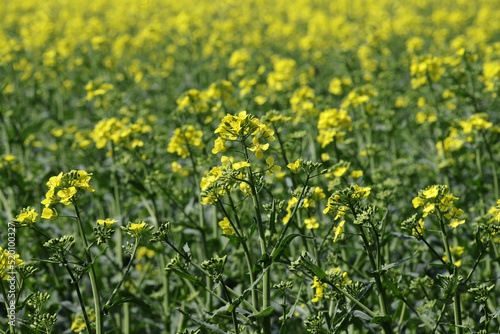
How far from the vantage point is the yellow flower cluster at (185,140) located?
4.31 m

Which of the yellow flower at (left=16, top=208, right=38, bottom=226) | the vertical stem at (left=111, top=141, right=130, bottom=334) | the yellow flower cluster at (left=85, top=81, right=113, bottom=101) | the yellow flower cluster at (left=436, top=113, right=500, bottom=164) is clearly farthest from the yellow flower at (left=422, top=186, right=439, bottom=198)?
the yellow flower cluster at (left=85, top=81, right=113, bottom=101)

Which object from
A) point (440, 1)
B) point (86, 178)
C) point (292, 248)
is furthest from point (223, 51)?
point (440, 1)

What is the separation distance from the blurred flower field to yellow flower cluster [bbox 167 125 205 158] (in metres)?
0.01

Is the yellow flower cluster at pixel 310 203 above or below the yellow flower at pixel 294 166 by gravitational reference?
below

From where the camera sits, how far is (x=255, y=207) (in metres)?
2.57

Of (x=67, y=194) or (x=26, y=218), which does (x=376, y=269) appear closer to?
(x=67, y=194)

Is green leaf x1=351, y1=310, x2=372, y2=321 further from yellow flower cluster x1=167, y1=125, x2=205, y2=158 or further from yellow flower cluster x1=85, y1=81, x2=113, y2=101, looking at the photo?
yellow flower cluster x1=85, y1=81, x2=113, y2=101

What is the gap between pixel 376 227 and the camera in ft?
8.51

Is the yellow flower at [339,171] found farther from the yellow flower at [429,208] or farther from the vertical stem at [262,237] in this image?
the vertical stem at [262,237]

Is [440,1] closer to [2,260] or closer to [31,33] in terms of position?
[31,33]

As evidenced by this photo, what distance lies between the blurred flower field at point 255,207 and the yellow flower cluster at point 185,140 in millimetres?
13

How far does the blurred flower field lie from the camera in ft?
8.57

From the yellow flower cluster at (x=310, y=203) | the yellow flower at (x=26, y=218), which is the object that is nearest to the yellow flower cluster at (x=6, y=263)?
the yellow flower at (x=26, y=218)

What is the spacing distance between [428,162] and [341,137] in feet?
4.54
